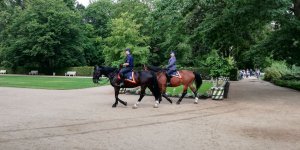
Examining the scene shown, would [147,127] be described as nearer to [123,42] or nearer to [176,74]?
[176,74]

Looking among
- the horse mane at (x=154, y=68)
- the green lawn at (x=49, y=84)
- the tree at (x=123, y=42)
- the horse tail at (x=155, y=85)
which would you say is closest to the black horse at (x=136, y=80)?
the horse tail at (x=155, y=85)

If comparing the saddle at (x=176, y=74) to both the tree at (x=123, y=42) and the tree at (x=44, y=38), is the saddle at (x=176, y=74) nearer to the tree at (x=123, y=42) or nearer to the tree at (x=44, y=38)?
the tree at (x=123, y=42)

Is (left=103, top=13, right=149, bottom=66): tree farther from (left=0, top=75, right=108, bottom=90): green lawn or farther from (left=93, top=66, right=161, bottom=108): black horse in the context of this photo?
(left=93, top=66, right=161, bottom=108): black horse

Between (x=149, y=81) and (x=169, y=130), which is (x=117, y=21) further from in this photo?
(x=169, y=130)

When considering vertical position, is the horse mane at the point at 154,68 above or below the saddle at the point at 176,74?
above

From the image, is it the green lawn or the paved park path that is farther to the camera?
the green lawn

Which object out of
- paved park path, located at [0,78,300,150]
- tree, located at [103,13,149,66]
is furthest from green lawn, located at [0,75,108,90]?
tree, located at [103,13,149,66]

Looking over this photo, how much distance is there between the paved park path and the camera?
8273 millimetres

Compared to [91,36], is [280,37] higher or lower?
lower

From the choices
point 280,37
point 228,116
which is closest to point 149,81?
point 228,116

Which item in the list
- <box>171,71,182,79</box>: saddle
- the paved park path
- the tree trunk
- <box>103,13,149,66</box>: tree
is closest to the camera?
the paved park path

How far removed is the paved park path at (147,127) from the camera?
827 cm

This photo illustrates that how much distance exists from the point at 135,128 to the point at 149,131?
0.60m

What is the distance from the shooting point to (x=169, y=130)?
32.9 feet
